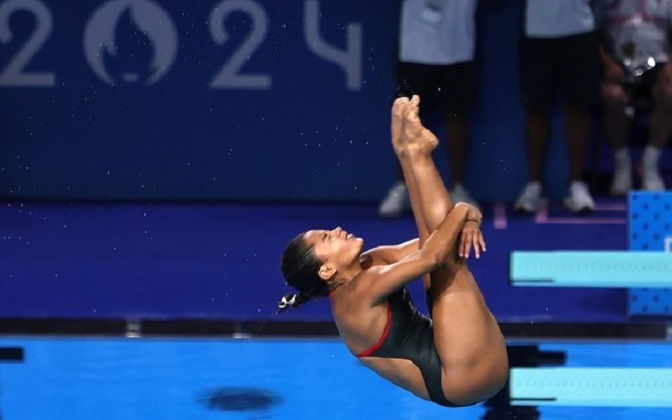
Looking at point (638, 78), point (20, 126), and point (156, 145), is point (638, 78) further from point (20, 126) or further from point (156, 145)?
point (20, 126)

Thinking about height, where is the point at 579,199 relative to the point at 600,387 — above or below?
above

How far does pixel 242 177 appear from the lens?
374 inches

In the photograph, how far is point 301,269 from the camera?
189 inches

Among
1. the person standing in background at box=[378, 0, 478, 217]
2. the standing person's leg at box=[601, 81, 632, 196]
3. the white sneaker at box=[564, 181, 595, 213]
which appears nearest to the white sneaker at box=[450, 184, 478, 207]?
the person standing in background at box=[378, 0, 478, 217]

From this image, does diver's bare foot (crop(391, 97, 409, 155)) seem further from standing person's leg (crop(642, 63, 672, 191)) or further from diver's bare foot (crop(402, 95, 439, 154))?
standing person's leg (crop(642, 63, 672, 191))

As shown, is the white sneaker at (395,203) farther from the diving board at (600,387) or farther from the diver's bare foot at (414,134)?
the diver's bare foot at (414,134)

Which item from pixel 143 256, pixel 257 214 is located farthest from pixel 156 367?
pixel 257 214

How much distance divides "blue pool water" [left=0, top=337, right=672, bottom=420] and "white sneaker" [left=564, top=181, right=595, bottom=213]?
2160 mm

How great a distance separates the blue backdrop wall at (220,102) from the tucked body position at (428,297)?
4364 mm

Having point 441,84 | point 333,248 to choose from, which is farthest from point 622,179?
point 333,248

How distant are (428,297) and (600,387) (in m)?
0.97

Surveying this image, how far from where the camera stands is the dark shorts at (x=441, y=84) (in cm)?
857

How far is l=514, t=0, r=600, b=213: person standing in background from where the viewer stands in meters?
8.31

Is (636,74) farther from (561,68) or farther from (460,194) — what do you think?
(460,194)
